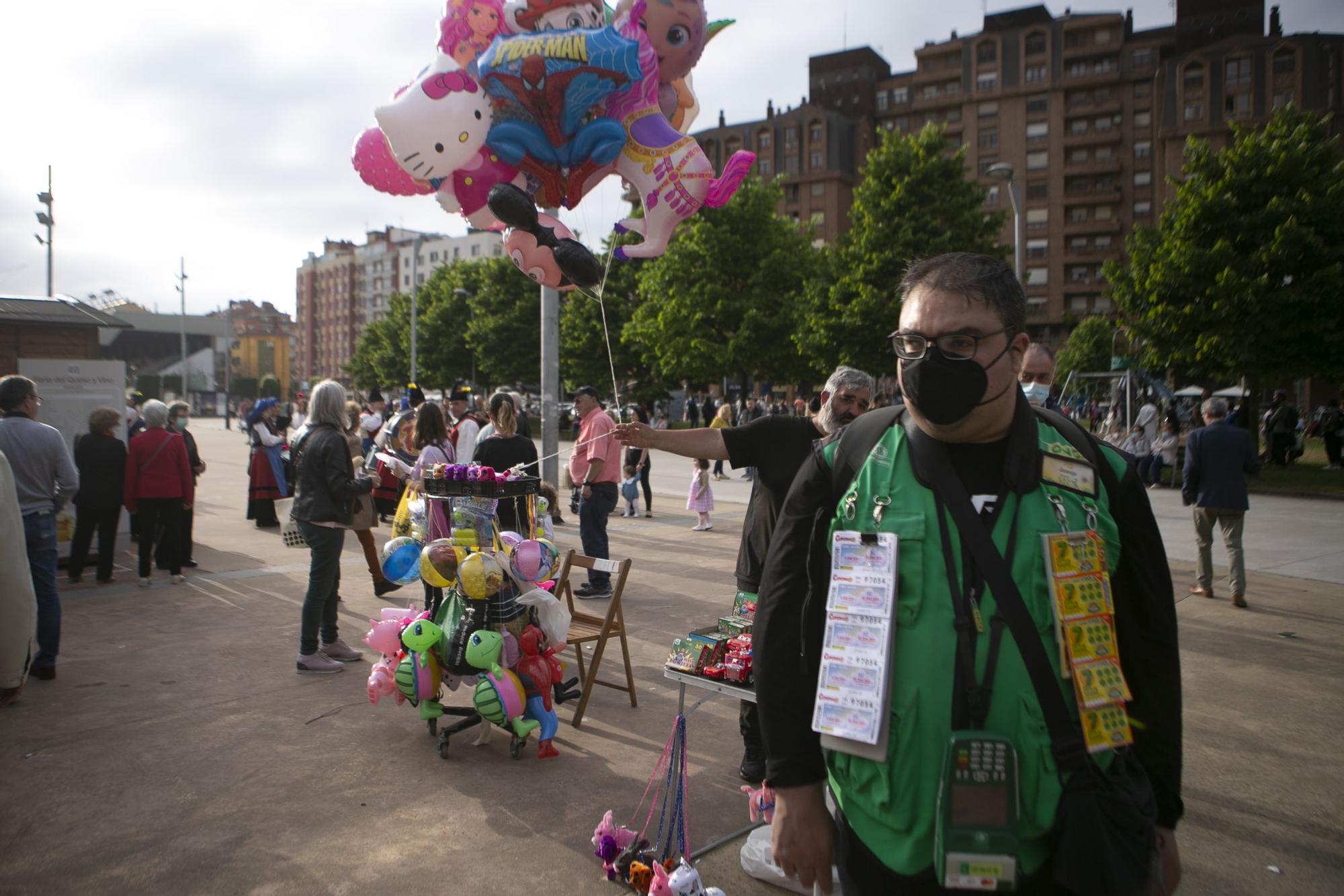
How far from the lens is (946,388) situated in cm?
191

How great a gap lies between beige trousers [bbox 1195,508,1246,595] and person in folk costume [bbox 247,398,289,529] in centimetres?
1124

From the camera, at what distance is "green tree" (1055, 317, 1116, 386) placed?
5347 cm

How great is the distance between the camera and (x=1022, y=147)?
64438mm

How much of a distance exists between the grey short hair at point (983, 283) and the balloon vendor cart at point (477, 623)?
3.38m

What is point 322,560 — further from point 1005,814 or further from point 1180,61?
point 1180,61

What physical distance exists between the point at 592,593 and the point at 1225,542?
6252 mm

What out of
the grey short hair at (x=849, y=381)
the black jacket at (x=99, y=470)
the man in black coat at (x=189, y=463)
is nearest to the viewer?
the grey short hair at (x=849, y=381)

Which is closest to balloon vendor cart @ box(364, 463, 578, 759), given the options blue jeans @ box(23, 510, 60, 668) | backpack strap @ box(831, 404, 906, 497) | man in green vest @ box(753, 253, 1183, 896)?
blue jeans @ box(23, 510, 60, 668)

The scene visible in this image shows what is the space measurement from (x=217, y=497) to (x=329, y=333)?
437 feet

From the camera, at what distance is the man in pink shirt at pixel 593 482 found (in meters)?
8.69

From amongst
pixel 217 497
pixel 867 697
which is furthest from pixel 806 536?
pixel 217 497

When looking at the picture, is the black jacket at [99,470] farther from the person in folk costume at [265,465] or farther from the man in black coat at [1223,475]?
the man in black coat at [1223,475]

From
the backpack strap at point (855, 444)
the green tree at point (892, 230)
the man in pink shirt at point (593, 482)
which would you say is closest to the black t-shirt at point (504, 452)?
the man in pink shirt at point (593, 482)

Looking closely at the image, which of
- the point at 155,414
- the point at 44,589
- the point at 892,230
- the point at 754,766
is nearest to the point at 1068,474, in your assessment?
the point at 754,766
